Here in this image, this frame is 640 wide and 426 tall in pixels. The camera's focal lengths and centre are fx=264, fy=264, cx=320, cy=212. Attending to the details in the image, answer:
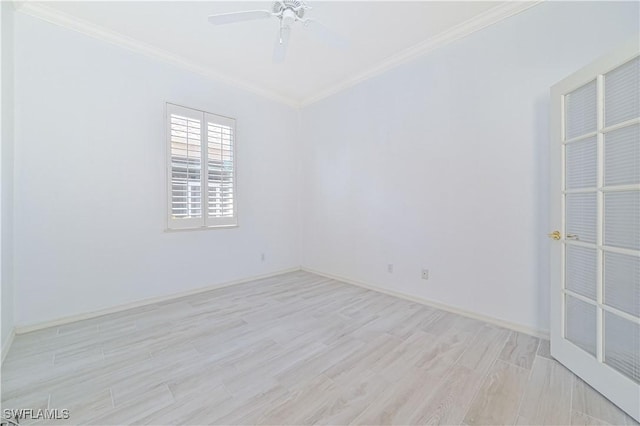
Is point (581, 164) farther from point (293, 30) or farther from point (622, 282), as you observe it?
point (293, 30)

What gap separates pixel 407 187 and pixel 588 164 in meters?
1.58

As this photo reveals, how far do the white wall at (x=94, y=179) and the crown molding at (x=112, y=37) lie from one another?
6 centimetres

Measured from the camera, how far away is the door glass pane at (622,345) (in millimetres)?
1441

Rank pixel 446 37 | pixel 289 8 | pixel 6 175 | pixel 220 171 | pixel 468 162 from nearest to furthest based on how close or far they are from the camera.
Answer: pixel 289 8 → pixel 6 175 → pixel 468 162 → pixel 446 37 → pixel 220 171

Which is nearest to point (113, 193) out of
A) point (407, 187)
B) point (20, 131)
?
point (20, 131)

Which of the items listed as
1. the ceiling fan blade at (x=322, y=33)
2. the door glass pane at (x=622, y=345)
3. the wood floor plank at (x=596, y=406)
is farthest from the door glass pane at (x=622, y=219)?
the ceiling fan blade at (x=322, y=33)

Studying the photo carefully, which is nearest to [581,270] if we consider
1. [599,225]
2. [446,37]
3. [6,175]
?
[599,225]

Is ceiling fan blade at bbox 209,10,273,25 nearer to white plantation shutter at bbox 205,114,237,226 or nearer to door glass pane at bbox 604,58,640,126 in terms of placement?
white plantation shutter at bbox 205,114,237,226

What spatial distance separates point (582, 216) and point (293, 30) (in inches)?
114

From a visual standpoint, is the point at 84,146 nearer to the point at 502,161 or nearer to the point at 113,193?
the point at 113,193

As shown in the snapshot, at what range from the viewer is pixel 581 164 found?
1.77 meters

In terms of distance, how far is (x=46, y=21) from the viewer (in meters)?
2.46

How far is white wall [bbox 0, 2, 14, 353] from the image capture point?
2008 millimetres

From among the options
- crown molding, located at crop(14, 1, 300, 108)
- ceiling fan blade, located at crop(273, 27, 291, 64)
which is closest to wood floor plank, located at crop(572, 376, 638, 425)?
ceiling fan blade, located at crop(273, 27, 291, 64)
